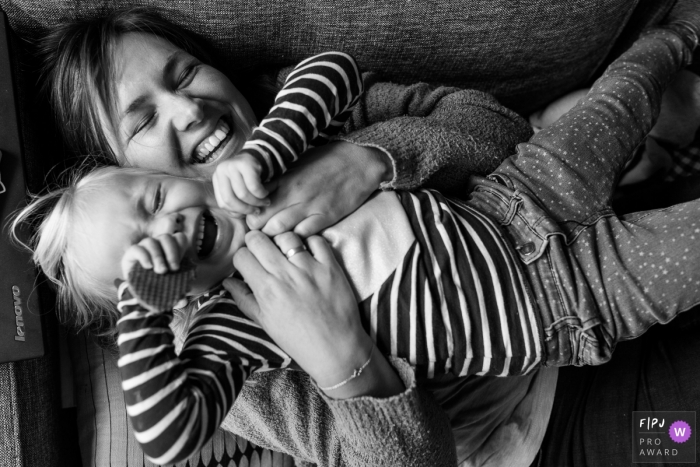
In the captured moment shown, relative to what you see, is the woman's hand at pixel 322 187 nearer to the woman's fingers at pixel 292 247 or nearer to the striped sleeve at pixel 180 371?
the woman's fingers at pixel 292 247

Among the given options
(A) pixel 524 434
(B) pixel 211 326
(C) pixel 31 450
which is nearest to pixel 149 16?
(B) pixel 211 326

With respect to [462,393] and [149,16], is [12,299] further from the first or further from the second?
[462,393]

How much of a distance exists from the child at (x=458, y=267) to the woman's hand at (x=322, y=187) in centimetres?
3

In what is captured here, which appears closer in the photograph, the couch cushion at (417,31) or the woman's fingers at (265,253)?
the woman's fingers at (265,253)

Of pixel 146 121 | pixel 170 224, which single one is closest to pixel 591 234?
pixel 170 224

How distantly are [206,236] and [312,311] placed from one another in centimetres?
22

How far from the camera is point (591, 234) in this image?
91cm

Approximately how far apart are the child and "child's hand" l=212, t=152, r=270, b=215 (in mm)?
85

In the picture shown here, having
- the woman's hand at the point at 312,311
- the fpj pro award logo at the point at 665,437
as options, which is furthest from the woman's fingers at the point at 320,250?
the fpj pro award logo at the point at 665,437

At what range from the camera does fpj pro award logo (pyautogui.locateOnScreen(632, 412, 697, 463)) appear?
93cm

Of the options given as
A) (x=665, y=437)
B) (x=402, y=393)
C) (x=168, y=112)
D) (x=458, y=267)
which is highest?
(x=168, y=112)

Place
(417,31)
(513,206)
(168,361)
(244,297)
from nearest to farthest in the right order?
(168,361), (244,297), (513,206), (417,31)

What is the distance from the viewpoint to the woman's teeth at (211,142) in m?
0.95

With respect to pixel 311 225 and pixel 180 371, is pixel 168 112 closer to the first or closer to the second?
pixel 311 225
